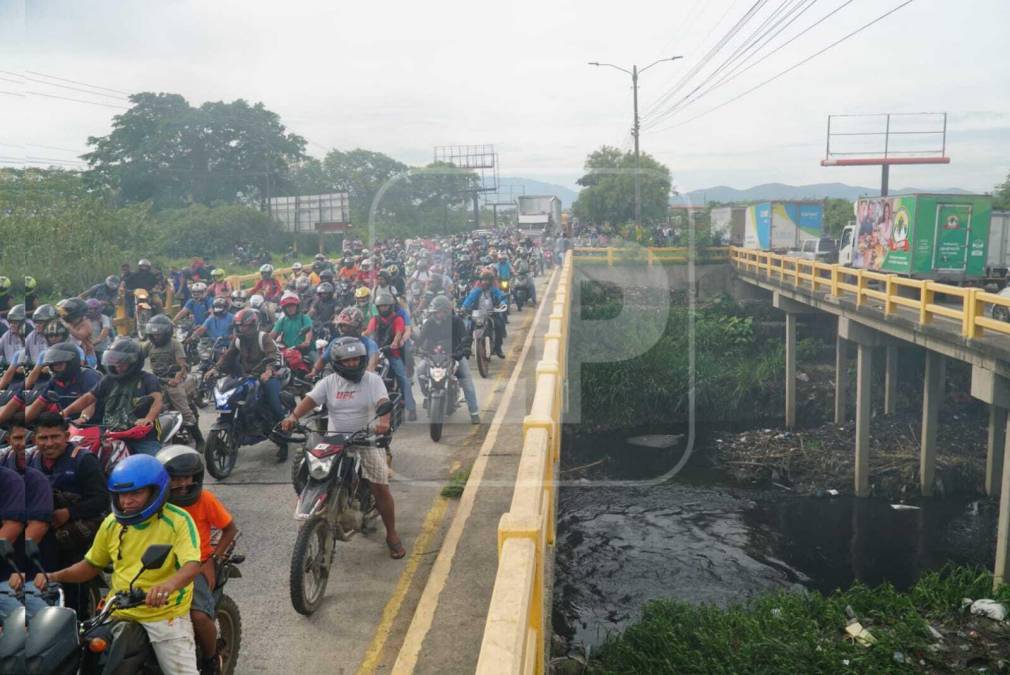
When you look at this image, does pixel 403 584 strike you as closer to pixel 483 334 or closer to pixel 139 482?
pixel 139 482

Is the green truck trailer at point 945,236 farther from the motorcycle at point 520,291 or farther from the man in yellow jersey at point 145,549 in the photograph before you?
the man in yellow jersey at point 145,549

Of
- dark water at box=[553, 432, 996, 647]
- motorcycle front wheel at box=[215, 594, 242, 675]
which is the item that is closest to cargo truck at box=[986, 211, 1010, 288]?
dark water at box=[553, 432, 996, 647]

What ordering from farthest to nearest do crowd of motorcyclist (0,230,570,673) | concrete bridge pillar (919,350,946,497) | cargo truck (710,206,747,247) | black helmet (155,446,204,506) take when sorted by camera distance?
cargo truck (710,206,747,247), concrete bridge pillar (919,350,946,497), black helmet (155,446,204,506), crowd of motorcyclist (0,230,570,673)

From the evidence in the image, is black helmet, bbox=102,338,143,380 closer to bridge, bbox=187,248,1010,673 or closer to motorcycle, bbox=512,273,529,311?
bridge, bbox=187,248,1010,673

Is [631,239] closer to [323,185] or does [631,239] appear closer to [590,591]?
[590,591]

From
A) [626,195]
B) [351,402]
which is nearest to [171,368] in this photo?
[351,402]

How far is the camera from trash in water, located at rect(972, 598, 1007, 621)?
9273mm

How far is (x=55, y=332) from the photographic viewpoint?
8.80 metres

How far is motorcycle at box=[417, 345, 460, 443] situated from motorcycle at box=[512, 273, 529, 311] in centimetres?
1262

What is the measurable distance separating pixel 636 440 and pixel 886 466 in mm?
5816

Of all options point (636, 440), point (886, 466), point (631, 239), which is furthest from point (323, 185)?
point (886, 466)

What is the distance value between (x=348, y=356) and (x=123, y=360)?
1696mm

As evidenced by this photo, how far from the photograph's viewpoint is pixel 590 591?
11391mm

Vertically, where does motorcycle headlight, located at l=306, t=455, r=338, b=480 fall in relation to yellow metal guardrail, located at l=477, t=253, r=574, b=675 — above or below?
below
